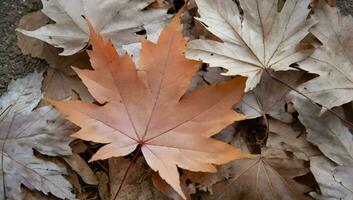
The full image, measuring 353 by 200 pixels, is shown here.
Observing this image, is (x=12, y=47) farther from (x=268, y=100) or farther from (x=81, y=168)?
(x=268, y=100)

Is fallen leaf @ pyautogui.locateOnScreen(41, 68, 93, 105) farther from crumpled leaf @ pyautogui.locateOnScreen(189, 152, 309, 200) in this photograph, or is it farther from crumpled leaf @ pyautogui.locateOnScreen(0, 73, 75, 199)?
crumpled leaf @ pyautogui.locateOnScreen(189, 152, 309, 200)

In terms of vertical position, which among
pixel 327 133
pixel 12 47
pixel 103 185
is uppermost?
pixel 12 47

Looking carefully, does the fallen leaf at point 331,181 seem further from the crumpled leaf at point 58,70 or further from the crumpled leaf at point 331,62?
the crumpled leaf at point 58,70

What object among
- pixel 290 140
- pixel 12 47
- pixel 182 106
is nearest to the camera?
pixel 182 106

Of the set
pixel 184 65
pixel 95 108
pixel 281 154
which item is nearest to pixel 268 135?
pixel 281 154

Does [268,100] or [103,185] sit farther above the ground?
[268,100]

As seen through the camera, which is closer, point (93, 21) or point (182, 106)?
point (182, 106)

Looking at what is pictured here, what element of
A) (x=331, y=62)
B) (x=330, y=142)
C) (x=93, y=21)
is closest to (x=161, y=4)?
(x=93, y=21)

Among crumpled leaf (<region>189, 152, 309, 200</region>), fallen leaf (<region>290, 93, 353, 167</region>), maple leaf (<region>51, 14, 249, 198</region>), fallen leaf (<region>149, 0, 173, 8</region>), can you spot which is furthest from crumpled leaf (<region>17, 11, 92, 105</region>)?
fallen leaf (<region>290, 93, 353, 167</region>)
